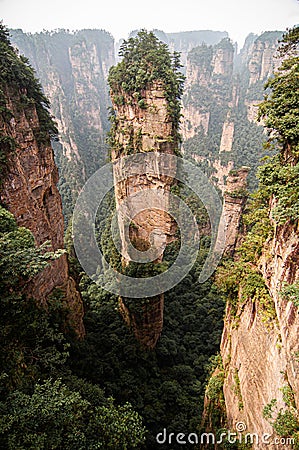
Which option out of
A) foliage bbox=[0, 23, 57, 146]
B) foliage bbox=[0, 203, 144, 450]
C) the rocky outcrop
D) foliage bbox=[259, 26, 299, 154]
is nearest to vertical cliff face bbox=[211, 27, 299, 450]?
foliage bbox=[259, 26, 299, 154]

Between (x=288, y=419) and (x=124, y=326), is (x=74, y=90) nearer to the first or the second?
(x=124, y=326)

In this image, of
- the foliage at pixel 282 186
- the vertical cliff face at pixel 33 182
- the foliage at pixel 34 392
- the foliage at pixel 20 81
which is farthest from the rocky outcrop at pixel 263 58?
the foliage at pixel 34 392

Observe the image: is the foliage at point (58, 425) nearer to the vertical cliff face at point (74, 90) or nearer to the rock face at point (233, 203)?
the rock face at point (233, 203)

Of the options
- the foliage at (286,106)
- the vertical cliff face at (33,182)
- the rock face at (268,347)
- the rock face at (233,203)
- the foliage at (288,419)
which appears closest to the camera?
the foliage at (288,419)

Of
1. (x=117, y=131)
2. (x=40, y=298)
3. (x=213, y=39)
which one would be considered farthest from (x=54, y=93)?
(x=213, y=39)

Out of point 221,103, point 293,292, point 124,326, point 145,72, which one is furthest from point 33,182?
point 221,103

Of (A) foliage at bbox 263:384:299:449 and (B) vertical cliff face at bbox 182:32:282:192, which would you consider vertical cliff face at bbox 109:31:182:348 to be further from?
(B) vertical cliff face at bbox 182:32:282:192

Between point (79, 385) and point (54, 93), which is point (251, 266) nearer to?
point (79, 385)
